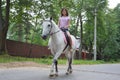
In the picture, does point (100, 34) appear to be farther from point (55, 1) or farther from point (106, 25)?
point (55, 1)

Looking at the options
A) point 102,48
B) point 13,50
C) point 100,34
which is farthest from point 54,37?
point 102,48

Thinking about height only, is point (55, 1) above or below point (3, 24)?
above

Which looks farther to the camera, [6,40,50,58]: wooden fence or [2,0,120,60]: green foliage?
[6,40,50,58]: wooden fence

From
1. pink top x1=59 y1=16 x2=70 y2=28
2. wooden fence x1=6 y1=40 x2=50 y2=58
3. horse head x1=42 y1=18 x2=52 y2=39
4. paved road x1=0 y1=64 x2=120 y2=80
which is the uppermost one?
pink top x1=59 y1=16 x2=70 y2=28

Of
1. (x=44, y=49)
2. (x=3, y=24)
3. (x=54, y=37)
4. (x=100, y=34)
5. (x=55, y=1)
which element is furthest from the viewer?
(x=100, y=34)

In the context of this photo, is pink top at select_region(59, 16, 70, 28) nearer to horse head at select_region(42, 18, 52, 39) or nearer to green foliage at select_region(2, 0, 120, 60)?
horse head at select_region(42, 18, 52, 39)

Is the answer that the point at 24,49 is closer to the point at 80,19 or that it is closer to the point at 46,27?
the point at 80,19

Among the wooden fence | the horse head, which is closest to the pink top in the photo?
the horse head

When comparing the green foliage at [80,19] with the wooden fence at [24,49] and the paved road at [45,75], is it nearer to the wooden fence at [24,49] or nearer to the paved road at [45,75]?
the wooden fence at [24,49]

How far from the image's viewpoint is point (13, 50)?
30938 mm

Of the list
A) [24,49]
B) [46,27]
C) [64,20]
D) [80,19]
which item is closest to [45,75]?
[46,27]

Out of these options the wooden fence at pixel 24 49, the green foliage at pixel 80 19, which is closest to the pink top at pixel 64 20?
the green foliage at pixel 80 19

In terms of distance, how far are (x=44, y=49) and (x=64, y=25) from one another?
939 inches

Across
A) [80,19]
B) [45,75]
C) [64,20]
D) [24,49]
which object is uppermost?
[80,19]
